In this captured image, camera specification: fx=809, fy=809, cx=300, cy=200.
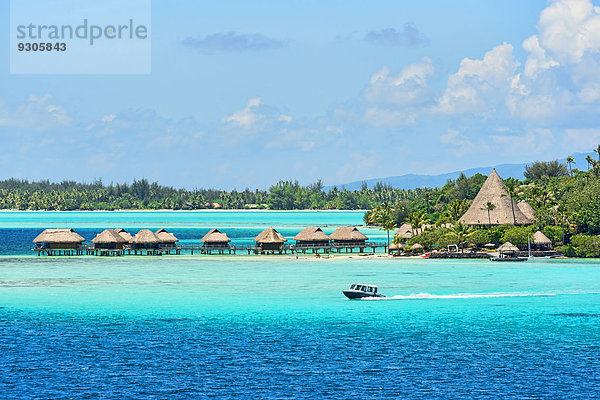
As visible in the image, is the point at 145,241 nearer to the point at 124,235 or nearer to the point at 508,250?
the point at 124,235

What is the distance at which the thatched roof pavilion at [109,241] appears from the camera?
10194cm

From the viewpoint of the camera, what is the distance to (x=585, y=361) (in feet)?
116

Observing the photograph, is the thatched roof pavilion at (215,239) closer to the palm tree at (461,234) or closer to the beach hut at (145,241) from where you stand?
the beach hut at (145,241)

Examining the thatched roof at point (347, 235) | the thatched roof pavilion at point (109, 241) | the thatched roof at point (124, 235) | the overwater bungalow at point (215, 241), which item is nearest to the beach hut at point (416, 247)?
the thatched roof at point (347, 235)

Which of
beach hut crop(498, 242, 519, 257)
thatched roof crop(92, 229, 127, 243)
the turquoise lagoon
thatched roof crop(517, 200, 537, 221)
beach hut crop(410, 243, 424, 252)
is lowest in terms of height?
the turquoise lagoon

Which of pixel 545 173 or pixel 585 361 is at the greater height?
pixel 545 173

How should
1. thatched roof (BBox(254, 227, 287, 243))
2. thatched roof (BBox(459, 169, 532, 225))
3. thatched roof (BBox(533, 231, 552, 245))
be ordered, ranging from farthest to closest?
thatched roof (BBox(459, 169, 532, 225)) < thatched roof (BBox(254, 227, 287, 243)) < thatched roof (BBox(533, 231, 552, 245))

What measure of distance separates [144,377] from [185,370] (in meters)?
1.92

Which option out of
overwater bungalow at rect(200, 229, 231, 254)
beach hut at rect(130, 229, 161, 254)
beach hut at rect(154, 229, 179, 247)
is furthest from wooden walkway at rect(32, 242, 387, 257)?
beach hut at rect(154, 229, 179, 247)

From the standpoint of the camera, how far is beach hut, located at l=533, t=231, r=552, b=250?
9550 centimetres

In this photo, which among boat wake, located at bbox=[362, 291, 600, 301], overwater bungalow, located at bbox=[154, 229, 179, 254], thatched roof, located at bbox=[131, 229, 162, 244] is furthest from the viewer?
overwater bungalow, located at bbox=[154, 229, 179, 254]

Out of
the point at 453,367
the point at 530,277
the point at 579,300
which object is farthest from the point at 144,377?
the point at 530,277

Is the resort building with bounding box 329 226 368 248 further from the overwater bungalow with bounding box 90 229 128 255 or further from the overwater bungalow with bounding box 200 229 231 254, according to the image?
the overwater bungalow with bounding box 90 229 128 255

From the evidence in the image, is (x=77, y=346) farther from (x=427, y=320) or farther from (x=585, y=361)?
(x=585, y=361)
